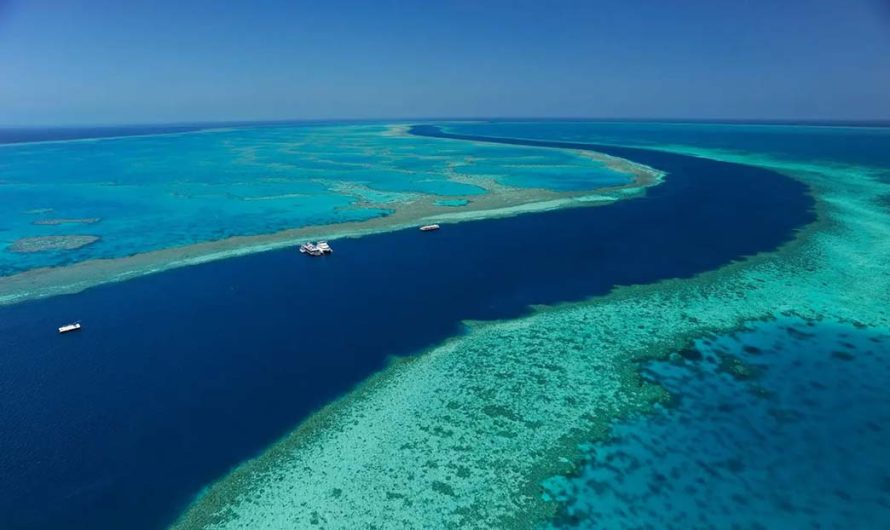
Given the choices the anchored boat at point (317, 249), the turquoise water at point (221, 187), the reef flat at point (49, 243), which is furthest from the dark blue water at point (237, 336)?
the reef flat at point (49, 243)

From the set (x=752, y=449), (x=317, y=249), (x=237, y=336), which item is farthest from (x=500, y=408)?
(x=317, y=249)

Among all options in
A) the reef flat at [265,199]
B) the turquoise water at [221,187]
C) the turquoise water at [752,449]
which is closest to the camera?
the turquoise water at [752,449]

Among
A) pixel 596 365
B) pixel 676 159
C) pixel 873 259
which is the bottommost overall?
pixel 596 365

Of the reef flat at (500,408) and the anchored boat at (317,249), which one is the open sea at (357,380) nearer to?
the anchored boat at (317,249)

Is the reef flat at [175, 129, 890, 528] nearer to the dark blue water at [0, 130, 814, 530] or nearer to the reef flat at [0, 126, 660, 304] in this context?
the dark blue water at [0, 130, 814, 530]

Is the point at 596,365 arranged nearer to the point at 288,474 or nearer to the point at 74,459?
the point at 288,474

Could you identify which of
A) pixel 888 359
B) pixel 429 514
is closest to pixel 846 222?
pixel 888 359

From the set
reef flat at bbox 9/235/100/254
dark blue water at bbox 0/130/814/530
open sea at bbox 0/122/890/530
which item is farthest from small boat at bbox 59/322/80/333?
reef flat at bbox 9/235/100/254
